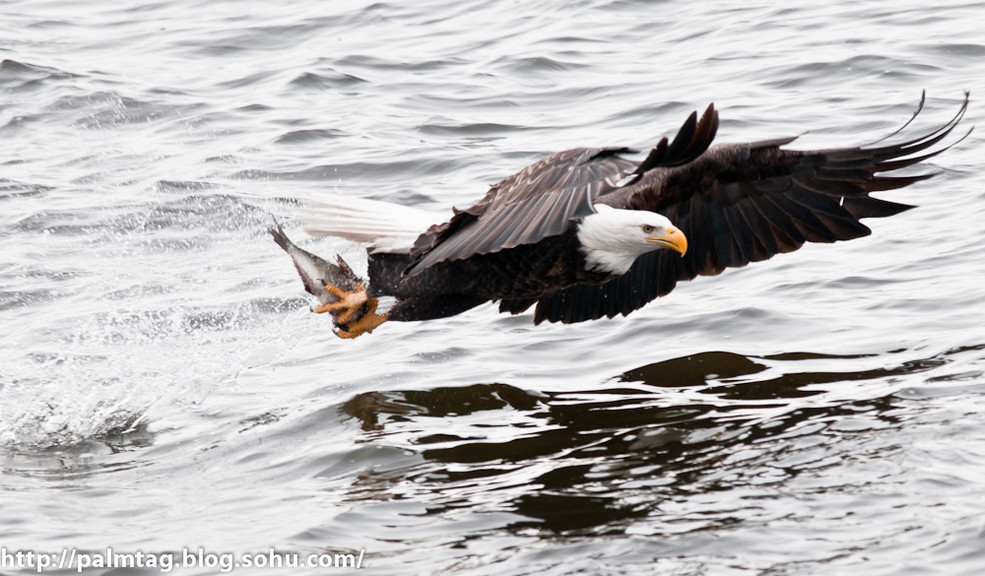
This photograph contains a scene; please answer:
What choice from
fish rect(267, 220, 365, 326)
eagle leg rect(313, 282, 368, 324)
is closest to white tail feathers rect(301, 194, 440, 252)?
fish rect(267, 220, 365, 326)

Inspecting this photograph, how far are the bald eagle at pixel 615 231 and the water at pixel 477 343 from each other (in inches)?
11.4

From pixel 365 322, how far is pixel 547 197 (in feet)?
4.83

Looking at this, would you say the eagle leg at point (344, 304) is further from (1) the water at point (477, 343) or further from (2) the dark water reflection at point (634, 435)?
(2) the dark water reflection at point (634, 435)

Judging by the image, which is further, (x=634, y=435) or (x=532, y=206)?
(x=634, y=435)

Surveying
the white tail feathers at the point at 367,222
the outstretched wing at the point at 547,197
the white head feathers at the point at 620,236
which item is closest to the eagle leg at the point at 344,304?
the white tail feathers at the point at 367,222

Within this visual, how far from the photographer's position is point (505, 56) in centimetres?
1045

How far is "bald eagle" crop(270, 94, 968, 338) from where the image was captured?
4836 mm

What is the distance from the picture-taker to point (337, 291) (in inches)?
223

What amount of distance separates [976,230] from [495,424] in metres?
2.84

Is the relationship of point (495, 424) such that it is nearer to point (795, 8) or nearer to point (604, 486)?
point (604, 486)

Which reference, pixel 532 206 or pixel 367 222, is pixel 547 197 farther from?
pixel 367 222

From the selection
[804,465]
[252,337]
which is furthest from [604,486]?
[252,337]

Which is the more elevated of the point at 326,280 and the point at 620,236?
the point at 620,236

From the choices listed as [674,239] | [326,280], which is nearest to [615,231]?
[674,239]
